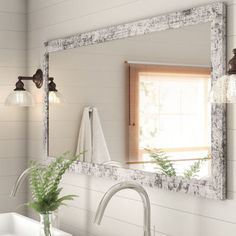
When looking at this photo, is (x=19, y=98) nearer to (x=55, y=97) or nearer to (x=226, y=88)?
(x=55, y=97)

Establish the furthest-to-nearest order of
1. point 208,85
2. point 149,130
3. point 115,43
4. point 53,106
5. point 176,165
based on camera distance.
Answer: point 53,106
point 115,43
point 149,130
point 176,165
point 208,85

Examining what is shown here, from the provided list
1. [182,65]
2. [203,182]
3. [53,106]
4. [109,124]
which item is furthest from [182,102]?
[53,106]

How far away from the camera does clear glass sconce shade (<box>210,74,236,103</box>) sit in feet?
6.10

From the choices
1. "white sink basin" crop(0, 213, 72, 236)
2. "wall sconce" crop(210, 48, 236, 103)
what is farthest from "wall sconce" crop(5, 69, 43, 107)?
"wall sconce" crop(210, 48, 236, 103)

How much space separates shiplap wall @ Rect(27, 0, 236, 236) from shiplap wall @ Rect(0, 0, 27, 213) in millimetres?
66

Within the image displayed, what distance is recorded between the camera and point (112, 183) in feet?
9.04

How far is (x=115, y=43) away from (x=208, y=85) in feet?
2.21

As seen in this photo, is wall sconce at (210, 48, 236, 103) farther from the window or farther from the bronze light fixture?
the bronze light fixture

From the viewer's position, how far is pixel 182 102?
91.0 inches

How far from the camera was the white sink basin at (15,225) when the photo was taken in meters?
3.10

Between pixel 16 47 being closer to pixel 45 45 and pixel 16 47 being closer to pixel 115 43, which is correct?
pixel 45 45

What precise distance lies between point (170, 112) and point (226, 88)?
49 cm

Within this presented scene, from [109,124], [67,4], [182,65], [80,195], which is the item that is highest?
[67,4]

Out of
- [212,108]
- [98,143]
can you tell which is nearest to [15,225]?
[98,143]
